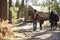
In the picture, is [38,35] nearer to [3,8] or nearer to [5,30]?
[5,30]

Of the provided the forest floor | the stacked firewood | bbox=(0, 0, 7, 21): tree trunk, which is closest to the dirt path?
the forest floor

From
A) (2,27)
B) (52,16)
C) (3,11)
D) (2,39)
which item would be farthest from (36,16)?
(2,39)

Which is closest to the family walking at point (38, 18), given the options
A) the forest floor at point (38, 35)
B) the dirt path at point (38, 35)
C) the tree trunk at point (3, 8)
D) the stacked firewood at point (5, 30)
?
the forest floor at point (38, 35)

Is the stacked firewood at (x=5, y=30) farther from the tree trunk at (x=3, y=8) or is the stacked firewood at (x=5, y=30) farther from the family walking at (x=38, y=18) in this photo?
the family walking at (x=38, y=18)

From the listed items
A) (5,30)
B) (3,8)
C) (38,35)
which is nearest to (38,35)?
(38,35)

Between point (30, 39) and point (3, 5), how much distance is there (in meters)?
3.90

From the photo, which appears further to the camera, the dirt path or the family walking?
the family walking

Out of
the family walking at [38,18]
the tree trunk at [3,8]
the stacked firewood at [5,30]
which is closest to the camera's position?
the stacked firewood at [5,30]

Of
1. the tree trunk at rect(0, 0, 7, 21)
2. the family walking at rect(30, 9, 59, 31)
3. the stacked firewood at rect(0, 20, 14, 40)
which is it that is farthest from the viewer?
the family walking at rect(30, 9, 59, 31)

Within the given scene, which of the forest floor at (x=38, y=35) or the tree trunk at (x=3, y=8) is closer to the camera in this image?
the forest floor at (x=38, y=35)

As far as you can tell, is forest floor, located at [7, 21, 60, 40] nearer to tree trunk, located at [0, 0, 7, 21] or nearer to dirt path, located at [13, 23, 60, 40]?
dirt path, located at [13, 23, 60, 40]

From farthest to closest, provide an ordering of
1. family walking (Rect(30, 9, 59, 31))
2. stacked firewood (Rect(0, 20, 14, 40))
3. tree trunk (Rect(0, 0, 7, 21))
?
family walking (Rect(30, 9, 59, 31))
tree trunk (Rect(0, 0, 7, 21))
stacked firewood (Rect(0, 20, 14, 40))

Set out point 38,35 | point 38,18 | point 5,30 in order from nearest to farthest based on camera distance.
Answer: point 5,30 < point 38,35 < point 38,18

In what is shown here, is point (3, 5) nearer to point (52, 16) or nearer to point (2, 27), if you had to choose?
point (2, 27)
